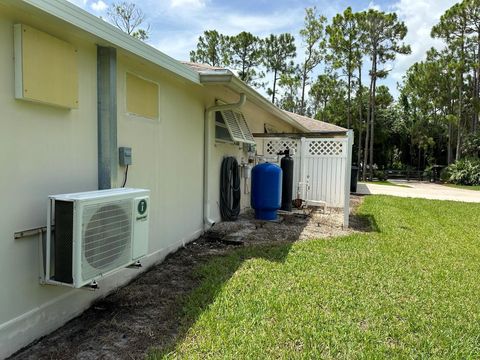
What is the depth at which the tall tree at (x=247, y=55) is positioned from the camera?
2959 centimetres

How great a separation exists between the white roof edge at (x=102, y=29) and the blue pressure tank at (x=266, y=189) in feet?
11.3

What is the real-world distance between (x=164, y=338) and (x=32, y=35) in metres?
2.36

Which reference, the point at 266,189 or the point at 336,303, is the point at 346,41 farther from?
→ the point at 336,303

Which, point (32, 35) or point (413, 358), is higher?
point (32, 35)

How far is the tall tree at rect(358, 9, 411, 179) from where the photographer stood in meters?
22.8

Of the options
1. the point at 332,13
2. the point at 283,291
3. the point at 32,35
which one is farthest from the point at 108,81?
the point at 332,13

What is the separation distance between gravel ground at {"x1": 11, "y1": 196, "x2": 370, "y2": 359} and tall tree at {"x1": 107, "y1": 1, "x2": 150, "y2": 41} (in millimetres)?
19852

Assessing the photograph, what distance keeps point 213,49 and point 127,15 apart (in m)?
9.39

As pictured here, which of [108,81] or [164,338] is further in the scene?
[108,81]

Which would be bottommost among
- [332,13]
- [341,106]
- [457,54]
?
[341,106]

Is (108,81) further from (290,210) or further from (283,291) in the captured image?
(290,210)

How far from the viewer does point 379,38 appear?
2330cm

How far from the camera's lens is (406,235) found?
21.3 feet

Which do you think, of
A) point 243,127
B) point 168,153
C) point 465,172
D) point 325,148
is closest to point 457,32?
point 465,172
